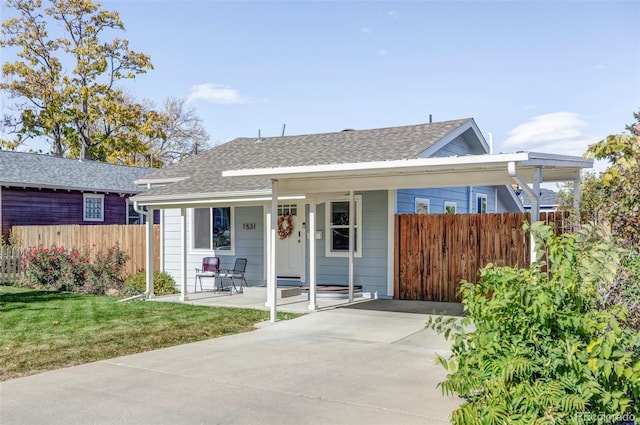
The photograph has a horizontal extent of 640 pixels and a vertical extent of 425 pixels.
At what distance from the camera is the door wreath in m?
14.4

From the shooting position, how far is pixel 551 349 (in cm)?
412

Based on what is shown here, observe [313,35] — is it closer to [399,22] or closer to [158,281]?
[399,22]

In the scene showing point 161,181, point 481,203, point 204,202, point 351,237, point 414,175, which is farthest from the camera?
point 481,203

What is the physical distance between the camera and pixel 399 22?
13438mm

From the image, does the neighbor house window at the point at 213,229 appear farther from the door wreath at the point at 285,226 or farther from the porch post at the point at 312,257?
the porch post at the point at 312,257

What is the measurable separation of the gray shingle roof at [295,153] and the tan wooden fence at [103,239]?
177 cm

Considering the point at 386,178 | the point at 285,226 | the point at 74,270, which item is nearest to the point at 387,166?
the point at 386,178

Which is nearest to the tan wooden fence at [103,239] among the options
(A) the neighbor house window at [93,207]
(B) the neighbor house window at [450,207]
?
(A) the neighbor house window at [93,207]

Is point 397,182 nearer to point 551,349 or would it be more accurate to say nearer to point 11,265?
point 551,349

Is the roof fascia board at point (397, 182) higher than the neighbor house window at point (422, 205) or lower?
higher

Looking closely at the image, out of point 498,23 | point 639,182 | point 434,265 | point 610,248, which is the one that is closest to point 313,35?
point 498,23

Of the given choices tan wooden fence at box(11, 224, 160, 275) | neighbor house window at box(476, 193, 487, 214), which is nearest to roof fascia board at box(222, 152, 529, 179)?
tan wooden fence at box(11, 224, 160, 275)

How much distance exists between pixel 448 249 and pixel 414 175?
3.06m

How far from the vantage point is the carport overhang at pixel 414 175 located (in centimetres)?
813
